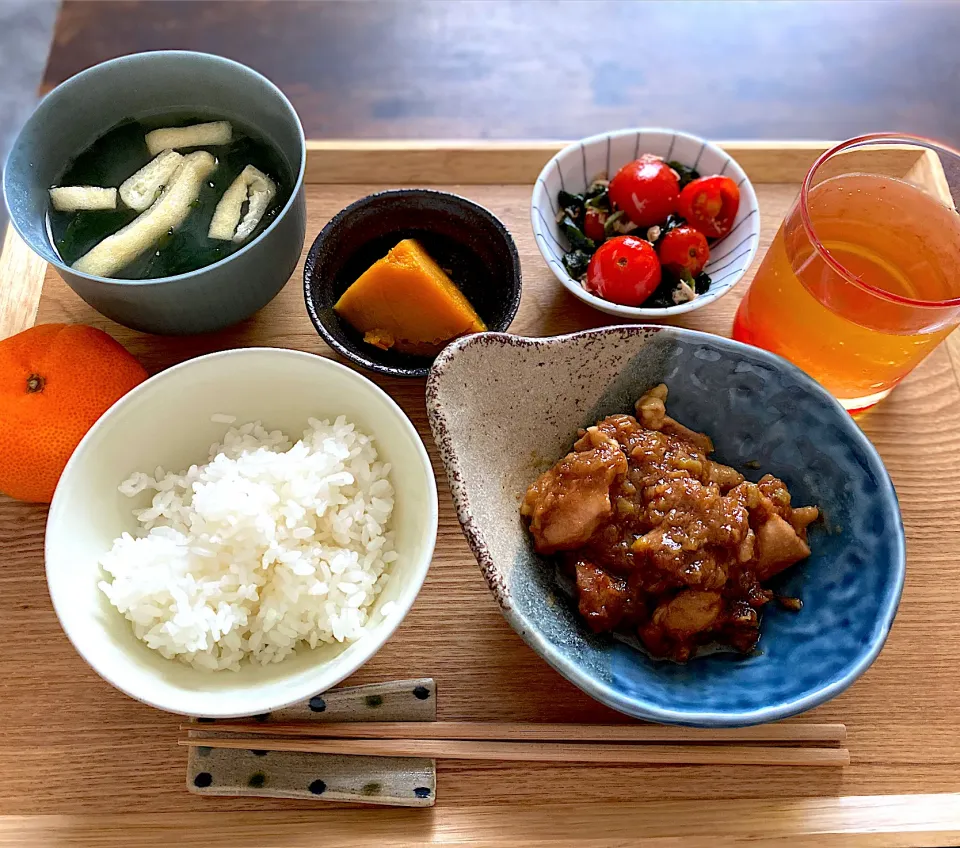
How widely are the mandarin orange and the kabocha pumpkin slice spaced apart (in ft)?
1.81

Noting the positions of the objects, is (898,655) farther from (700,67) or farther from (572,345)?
(700,67)

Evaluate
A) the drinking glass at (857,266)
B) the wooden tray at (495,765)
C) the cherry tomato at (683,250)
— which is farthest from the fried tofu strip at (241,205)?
the drinking glass at (857,266)

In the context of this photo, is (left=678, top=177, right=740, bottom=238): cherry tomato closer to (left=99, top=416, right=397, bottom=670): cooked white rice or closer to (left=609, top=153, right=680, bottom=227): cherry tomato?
(left=609, top=153, right=680, bottom=227): cherry tomato

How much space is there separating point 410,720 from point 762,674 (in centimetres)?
71

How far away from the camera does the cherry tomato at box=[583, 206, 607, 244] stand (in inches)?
85.4

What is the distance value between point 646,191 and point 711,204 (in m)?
0.17

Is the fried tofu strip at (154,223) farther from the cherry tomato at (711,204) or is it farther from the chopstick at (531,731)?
the cherry tomato at (711,204)

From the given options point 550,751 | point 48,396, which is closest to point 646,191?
point 550,751

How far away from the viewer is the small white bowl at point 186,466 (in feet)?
4.73

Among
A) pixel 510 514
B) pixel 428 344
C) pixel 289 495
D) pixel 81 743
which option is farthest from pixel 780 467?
pixel 81 743

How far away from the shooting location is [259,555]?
1.60m

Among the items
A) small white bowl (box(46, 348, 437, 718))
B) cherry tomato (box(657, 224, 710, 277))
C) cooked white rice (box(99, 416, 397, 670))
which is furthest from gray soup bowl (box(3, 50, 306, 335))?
cherry tomato (box(657, 224, 710, 277))

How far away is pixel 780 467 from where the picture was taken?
1.77m

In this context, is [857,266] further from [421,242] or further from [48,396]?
[48,396]
